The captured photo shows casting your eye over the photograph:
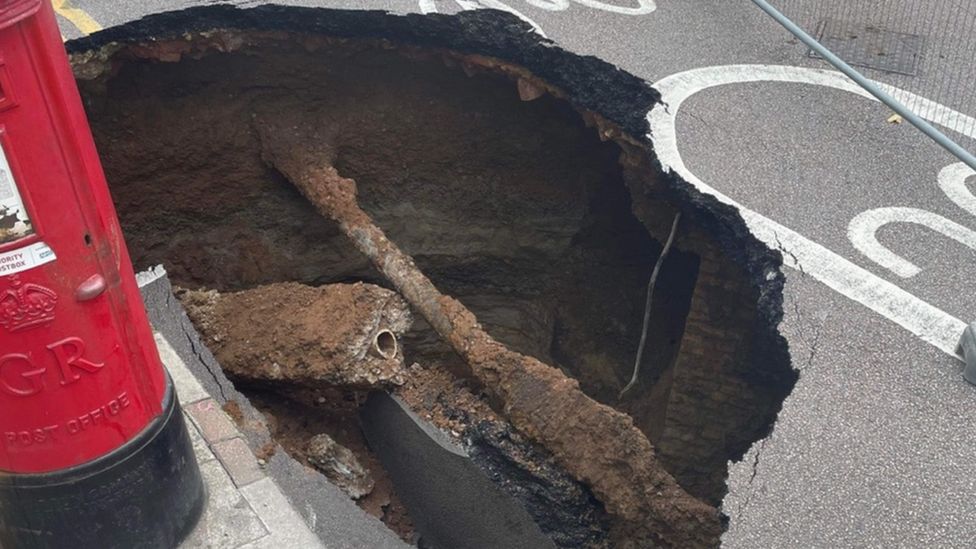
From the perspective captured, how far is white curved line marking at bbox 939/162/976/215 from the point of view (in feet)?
16.0

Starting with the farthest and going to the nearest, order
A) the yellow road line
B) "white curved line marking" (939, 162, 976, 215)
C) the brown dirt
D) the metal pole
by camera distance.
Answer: the yellow road line < the brown dirt < "white curved line marking" (939, 162, 976, 215) < the metal pole

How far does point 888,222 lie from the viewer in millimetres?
4707

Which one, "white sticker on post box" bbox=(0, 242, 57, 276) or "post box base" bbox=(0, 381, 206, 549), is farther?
"post box base" bbox=(0, 381, 206, 549)

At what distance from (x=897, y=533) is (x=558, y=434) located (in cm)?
165

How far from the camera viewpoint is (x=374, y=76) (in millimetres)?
6383

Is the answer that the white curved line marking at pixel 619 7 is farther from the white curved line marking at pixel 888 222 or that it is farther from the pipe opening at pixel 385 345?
the pipe opening at pixel 385 345

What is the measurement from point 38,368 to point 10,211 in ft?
1.88

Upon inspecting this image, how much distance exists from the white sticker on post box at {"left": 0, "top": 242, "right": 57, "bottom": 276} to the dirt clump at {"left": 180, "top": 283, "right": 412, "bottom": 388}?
2.13 m

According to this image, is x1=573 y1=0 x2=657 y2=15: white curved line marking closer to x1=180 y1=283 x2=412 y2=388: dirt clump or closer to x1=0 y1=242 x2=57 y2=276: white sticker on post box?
x1=180 y1=283 x2=412 y2=388: dirt clump

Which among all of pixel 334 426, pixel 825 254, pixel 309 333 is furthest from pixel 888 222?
pixel 334 426

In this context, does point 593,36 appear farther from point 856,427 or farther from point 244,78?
point 856,427

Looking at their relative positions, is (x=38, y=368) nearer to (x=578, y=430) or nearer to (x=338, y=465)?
(x=338, y=465)

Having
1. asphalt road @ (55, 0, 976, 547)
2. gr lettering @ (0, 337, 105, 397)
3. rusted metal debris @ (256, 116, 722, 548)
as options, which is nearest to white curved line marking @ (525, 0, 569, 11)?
asphalt road @ (55, 0, 976, 547)

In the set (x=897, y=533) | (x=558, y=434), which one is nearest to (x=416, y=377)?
(x=558, y=434)
